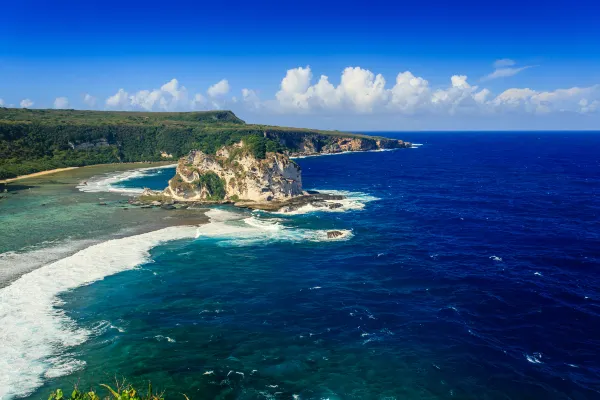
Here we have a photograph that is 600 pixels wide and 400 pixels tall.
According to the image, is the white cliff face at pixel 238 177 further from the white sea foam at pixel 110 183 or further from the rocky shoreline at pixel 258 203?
the white sea foam at pixel 110 183

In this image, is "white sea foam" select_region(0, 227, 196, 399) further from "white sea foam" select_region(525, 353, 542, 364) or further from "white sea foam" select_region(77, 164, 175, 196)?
"white sea foam" select_region(77, 164, 175, 196)

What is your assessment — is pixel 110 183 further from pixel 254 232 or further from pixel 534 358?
pixel 534 358

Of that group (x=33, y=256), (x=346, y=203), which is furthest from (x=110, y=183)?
(x=346, y=203)

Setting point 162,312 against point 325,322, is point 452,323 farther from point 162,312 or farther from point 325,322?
point 162,312

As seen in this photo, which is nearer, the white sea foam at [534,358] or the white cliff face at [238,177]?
the white sea foam at [534,358]

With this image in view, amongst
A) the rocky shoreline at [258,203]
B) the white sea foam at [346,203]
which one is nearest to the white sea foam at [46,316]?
the rocky shoreline at [258,203]

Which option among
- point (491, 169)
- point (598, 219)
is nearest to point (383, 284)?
point (598, 219)

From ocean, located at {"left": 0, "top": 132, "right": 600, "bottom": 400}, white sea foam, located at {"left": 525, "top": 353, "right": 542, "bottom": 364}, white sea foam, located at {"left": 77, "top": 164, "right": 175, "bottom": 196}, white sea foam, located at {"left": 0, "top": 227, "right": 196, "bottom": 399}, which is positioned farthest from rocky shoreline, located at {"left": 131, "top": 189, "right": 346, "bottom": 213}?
white sea foam, located at {"left": 525, "top": 353, "right": 542, "bottom": 364}
